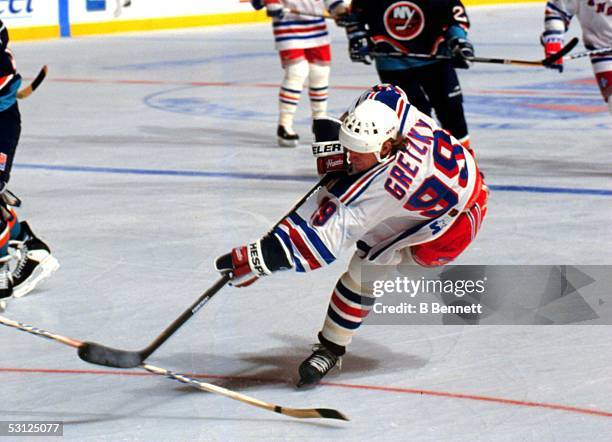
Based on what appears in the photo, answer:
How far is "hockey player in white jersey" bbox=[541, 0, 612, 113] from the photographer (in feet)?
17.8

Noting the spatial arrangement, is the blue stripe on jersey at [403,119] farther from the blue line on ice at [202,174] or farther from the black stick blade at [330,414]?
the blue line on ice at [202,174]

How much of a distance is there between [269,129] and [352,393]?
4.16 m

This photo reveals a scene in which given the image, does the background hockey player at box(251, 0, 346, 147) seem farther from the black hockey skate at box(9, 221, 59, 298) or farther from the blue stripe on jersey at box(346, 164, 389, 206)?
the blue stripe on jersey at box(346, 164, 389, 206)

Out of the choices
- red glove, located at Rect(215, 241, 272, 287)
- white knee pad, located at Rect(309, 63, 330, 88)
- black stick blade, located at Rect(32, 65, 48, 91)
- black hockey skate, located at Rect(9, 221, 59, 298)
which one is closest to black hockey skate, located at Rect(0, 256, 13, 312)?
black hockey skate, located at Rect(9, 221, 59, 298)

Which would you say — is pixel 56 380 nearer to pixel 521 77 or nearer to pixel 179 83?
pixel 179 83

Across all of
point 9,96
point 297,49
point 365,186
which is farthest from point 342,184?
point 297,49

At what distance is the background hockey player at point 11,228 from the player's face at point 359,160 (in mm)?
1395

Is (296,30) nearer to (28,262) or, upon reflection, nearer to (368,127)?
(28,262)

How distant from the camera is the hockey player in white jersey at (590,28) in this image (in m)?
5.43

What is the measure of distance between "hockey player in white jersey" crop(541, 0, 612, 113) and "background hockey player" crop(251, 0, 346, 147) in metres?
1.30

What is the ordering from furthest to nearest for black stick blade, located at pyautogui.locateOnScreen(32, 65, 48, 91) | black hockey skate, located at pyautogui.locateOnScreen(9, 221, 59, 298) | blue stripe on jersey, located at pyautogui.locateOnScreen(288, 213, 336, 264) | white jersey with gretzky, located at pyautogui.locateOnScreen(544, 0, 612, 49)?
white jersey with gretzky, located at pyautogui.locateOnScreen(544, 0, 612, 49), black stick blade, located at pyautogui.locateOnScreen(32, 65, 48, 91), black hockey skate, located at pyautogui.locateOnScreen(9, 221, 59, 298), blue stripe on jersey, located at pyautogui.locateOnScreen(288, 213, 336, 264)

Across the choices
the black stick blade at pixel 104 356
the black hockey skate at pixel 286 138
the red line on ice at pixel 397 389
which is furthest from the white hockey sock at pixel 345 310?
the black hockey skate at pixel 286 138

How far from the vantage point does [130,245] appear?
4539mm

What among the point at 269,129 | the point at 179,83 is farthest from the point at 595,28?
the point at 179,83
